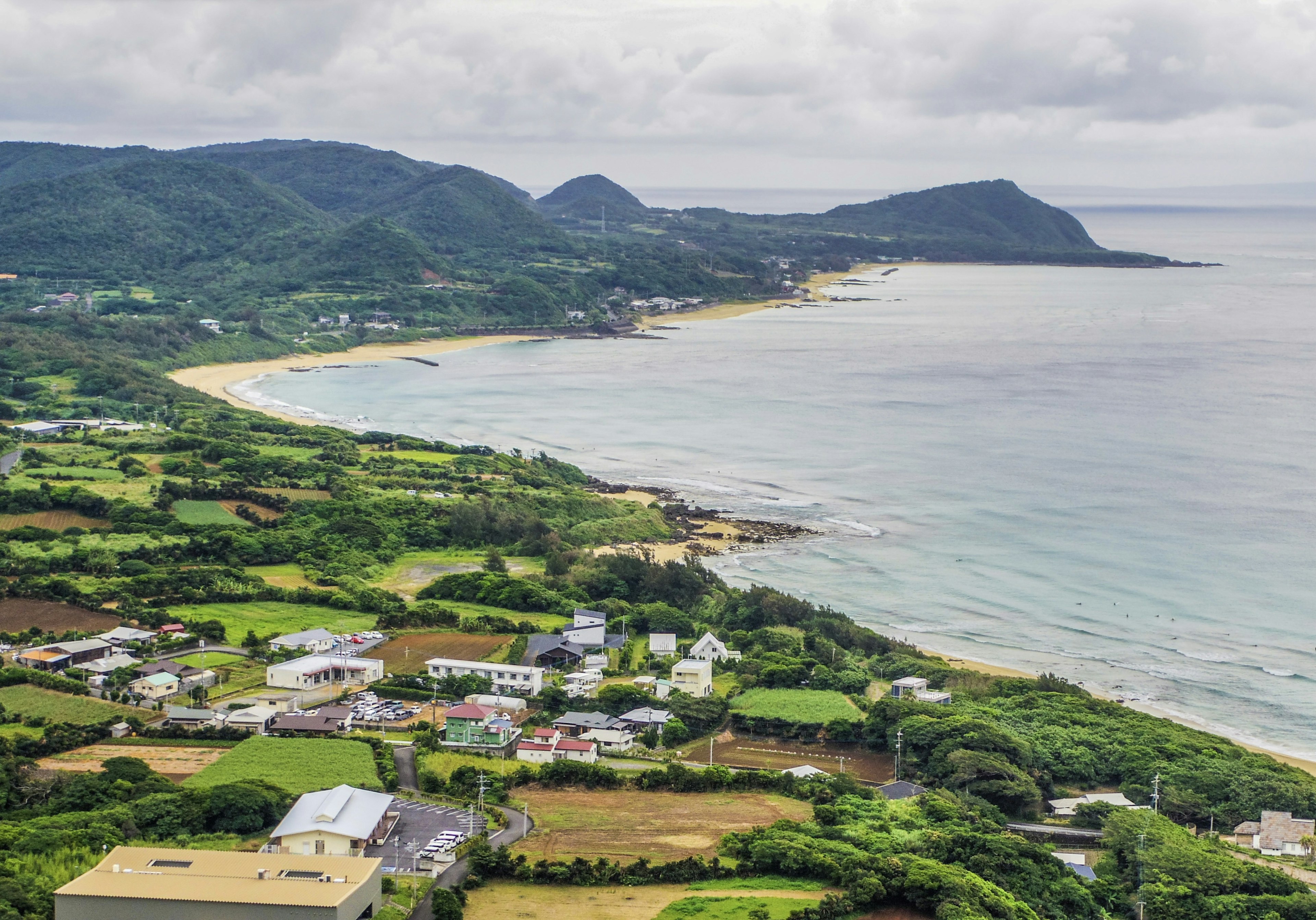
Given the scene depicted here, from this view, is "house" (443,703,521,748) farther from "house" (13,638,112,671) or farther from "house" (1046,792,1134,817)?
"house" (1046,792,1134,817)

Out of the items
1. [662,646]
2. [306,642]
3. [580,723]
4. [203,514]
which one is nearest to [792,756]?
[580,723]

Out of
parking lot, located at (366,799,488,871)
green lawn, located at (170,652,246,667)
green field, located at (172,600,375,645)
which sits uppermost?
parking lot, located at (366,799,488,871)

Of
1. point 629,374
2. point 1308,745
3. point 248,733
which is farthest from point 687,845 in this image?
point 629,374

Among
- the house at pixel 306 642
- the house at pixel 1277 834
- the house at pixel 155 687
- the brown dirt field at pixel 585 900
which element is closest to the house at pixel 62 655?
the house at pixel 155 687

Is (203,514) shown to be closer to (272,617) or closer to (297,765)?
(272,617)

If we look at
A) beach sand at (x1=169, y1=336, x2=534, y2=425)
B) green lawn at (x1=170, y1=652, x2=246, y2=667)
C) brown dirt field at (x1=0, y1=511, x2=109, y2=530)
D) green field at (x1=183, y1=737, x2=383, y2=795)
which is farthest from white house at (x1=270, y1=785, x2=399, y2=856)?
beach sand at (x1=169, y1=336, x2=534, y2=425)

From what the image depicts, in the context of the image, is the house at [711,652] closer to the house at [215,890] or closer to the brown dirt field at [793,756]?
the brown dirt field at [793,756]
